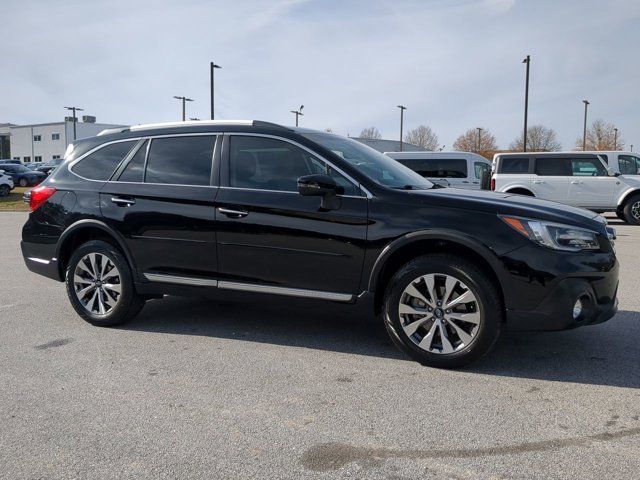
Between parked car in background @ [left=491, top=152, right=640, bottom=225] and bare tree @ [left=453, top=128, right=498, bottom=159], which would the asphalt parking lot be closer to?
parked car in background @ [left=491, top=152, right=640, bottom=225]

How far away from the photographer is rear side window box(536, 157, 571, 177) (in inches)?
645

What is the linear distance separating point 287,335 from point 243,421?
1.73 m

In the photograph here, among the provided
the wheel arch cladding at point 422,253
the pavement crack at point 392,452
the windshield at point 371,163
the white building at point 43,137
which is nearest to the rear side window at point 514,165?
the windshield at point 371,163

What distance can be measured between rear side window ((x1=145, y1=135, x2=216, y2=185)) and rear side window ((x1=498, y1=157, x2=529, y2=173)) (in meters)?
13.6

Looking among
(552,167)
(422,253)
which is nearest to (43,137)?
(552,167)

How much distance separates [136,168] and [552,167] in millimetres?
13954

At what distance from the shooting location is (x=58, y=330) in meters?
5.25

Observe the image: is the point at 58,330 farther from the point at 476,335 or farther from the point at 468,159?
the point at 468,159

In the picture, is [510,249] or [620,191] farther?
[620,191]

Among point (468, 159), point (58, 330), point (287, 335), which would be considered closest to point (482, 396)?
point (287, 335)

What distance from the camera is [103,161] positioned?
215 inches

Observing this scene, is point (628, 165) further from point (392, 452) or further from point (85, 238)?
point (392, 452)

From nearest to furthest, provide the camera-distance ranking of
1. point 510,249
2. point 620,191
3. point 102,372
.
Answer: point 510,249
point 102,372
point 620,191

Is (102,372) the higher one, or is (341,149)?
(341,149)
